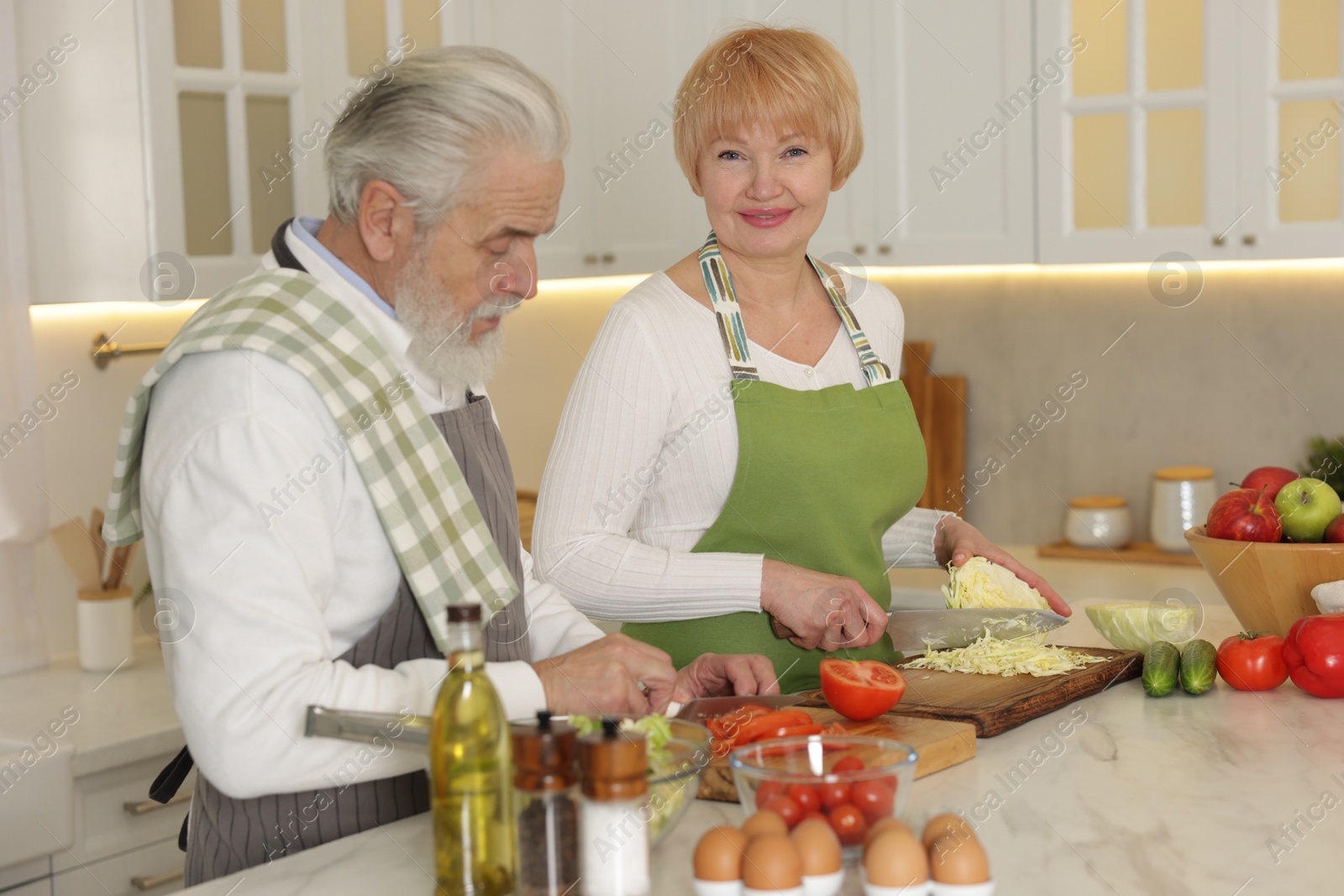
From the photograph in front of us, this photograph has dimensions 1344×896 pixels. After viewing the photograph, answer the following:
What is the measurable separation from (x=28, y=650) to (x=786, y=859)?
2.10 m

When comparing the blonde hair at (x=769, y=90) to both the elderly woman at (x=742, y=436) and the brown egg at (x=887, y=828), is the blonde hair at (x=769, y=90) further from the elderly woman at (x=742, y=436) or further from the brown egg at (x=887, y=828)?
the brown egg at (x=887, y=828)

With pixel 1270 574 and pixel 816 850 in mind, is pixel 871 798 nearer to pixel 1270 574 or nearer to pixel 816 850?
pixel 816 850

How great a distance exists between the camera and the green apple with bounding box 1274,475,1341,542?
1.69 meters

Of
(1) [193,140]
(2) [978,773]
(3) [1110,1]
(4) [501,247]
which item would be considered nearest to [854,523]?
(2) [978,773]

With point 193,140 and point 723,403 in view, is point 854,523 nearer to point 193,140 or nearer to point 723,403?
point 723,403

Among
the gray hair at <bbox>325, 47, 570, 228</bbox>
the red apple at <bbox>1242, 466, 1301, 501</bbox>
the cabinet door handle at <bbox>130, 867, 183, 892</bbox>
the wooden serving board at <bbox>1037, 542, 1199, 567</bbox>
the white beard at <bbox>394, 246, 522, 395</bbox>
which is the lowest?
the cabinet door handle at <bbox>130, 867, 183, 892</bbox>

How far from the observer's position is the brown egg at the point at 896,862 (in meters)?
0.91

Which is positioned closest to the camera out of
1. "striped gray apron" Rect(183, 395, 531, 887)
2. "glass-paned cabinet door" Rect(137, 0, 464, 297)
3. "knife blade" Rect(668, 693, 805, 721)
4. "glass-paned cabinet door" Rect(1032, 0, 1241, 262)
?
"striped gray apron" Rect(183, 395, 531, 887)

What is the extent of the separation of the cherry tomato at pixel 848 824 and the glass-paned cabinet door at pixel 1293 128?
232 cm

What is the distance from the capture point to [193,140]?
256 centimetres

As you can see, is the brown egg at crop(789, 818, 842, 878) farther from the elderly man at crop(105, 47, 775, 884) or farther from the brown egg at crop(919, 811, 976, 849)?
the elderly man at crop(105, 47, 775, 884)

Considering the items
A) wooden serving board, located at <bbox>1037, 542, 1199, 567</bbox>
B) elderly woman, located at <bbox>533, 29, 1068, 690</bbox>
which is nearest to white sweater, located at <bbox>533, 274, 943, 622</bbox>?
elderly woman, located at <bbox>533, 29, 1068, 690</bbox>

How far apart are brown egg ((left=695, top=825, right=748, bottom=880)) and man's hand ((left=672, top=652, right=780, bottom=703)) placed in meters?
0.62

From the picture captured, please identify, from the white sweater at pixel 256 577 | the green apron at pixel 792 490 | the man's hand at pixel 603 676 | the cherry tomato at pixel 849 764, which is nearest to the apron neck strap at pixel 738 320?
the green apron at pixel 792 490
